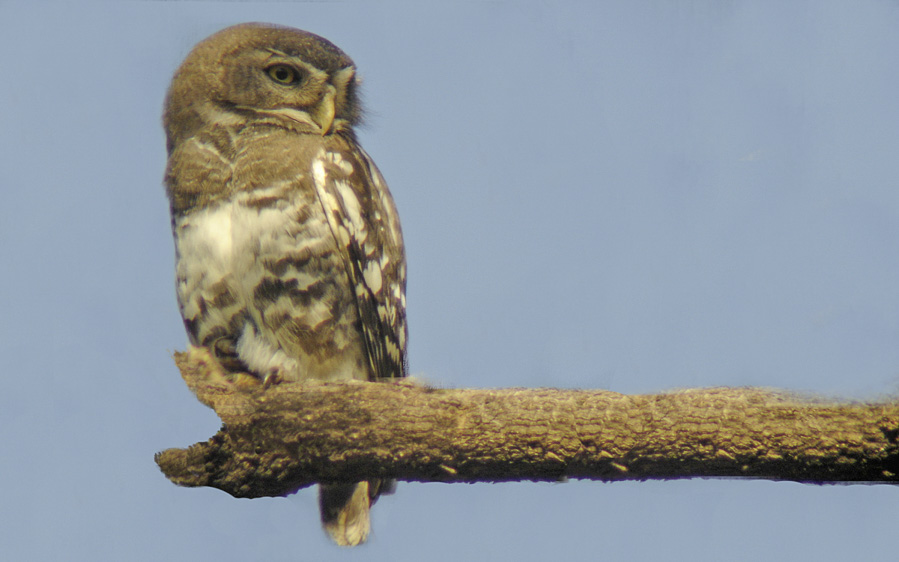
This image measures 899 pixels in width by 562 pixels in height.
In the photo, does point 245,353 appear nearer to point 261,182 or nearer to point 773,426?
point 261,182

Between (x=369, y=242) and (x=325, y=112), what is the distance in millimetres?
714

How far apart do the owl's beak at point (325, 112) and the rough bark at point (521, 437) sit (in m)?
1.50

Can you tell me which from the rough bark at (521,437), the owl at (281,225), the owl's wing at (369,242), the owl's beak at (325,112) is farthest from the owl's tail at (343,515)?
the owl's beak at (325,112)

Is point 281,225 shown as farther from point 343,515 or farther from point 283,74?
point 343,515

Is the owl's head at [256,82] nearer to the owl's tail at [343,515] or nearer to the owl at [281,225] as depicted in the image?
the owl at [281,225]

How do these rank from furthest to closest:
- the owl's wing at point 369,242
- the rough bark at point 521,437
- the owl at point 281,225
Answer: the owl's wing at point 369,242 → the owl at point 281,225 → the rough bark at point 521,437

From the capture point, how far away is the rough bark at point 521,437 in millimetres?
2789

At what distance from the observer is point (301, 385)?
10.3ft

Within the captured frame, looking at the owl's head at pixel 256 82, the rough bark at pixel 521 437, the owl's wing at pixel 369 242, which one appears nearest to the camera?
the rough bark at pixel 521 437

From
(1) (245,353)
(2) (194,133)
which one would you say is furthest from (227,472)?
(2) (194,133)

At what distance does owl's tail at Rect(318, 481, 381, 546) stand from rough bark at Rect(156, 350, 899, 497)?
746 mm

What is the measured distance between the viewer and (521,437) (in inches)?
115

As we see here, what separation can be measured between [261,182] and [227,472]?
1.29 m

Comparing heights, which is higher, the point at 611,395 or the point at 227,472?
the point at 611,395
